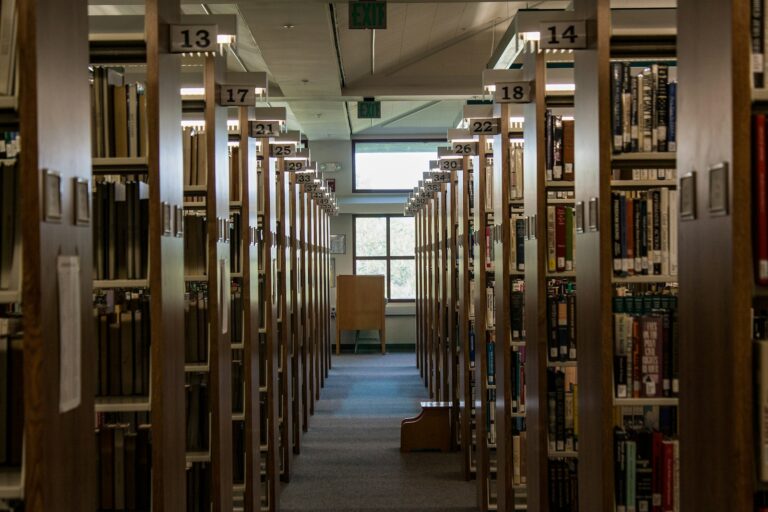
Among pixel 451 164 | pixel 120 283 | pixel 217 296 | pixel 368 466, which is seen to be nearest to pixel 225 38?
pixel 217 296

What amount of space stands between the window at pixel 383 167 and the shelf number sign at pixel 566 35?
1445 centimetres

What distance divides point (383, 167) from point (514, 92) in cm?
1361

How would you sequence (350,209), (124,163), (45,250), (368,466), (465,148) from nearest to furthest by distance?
(45,250)
(124,163)
(465,148)
(368,466)
(350,209)

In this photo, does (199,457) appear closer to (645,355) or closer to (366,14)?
(645,355)

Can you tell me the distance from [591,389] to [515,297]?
189cm

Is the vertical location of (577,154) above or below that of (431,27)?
below

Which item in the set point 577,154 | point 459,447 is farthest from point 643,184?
point 459,447

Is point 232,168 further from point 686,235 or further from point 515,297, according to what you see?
point 686,235

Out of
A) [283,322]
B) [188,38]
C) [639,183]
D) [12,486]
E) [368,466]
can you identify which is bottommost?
[368,466]

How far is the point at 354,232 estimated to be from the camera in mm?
17703

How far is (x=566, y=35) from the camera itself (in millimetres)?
3318

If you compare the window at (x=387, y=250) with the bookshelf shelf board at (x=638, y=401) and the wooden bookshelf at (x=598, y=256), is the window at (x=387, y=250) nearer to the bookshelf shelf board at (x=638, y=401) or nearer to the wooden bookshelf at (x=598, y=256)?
the wooden bookshelf at (x=598, y=256)

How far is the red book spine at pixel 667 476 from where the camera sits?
11.0 ft

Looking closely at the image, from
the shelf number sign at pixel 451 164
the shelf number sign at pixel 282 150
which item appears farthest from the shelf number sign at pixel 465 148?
the shelf number sign at pixel 282 150
